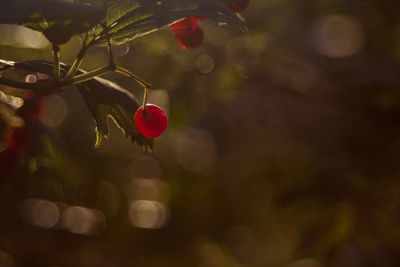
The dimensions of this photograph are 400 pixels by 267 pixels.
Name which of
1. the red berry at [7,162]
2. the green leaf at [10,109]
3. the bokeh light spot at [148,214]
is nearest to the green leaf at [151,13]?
the green leaf at [10,109]

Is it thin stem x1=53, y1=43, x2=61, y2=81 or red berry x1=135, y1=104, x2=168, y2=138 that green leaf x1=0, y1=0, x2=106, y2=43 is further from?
red berry x1=135, y1=104, x2=168, y2=138

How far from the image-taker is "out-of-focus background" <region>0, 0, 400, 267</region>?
6.60 ft

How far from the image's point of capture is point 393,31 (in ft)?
7.14

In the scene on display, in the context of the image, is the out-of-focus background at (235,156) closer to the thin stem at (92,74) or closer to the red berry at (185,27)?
the red berry at (185,27)

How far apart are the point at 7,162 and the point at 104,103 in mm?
623

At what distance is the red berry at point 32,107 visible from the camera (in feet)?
4.33

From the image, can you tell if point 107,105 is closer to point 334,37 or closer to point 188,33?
point 188,33

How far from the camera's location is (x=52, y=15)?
0.67 m

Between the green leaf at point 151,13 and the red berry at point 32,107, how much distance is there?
0.56 m

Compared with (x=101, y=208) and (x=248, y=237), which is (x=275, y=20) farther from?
(x=248, y=237)

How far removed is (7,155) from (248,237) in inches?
156


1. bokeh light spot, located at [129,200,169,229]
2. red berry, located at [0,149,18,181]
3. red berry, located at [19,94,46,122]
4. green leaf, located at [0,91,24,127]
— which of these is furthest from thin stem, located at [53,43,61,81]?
bokeh light spot, located at [129,200,169,229]

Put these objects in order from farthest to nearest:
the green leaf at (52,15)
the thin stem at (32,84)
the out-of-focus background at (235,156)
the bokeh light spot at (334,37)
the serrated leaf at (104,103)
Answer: the bokeh light spot at (334,37)
the out-of-focus background at (235,156)
the serrated leaf at (104,103)
the thin stem at (32,84)
the green leaf at (52,15)

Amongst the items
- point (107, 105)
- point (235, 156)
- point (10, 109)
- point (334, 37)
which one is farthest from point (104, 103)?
point (334, 37)
